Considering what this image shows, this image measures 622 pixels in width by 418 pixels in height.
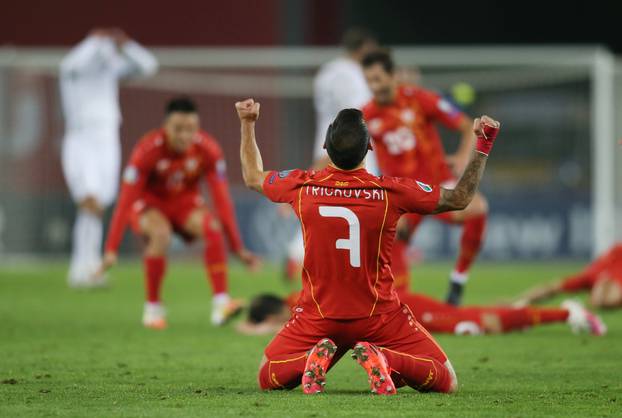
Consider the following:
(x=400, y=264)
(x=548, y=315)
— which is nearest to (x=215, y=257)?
(x=400, y=264)

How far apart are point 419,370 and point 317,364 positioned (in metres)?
0.52

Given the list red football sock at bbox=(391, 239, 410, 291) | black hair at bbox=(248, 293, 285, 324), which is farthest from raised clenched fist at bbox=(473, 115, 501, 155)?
red football sock at bbox=(391, 239, 410, 291)

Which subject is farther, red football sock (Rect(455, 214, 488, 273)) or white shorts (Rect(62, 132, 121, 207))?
white shorts (Rect(62, 132, 121, 207))

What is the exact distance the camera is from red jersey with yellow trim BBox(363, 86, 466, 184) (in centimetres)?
1053

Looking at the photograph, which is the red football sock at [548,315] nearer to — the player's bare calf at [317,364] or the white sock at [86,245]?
the player's bare calf at [317,364]

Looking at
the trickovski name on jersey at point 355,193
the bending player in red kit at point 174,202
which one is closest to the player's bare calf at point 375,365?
the trickovski name on jersey at point 355,193

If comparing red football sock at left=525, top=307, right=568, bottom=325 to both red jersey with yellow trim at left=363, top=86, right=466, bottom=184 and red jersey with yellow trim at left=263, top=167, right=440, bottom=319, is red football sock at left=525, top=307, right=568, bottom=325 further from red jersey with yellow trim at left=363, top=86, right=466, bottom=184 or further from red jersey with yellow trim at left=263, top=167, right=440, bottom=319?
red jersey with yellow trim at left=263, top=167, right=440, bottom=319

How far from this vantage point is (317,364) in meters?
5.96

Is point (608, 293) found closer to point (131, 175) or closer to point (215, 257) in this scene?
point (215, 257)

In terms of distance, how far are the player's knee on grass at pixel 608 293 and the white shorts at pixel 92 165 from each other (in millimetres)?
6576

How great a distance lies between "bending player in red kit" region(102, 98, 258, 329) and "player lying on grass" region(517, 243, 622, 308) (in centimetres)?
274

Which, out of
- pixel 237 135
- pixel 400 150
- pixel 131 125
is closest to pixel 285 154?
pixel 237 135

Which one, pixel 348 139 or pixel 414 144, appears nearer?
pixel 348 139

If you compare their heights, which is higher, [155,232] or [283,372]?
[155,232]
